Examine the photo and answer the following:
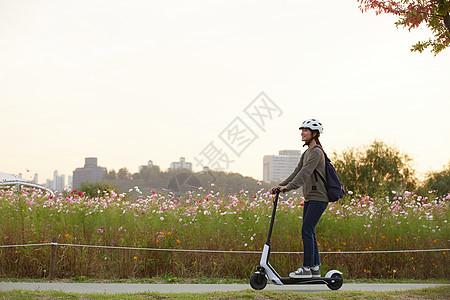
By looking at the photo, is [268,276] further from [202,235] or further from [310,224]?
[202,235]

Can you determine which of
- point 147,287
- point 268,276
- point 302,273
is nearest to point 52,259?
point 147,287

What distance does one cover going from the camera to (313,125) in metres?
7.23

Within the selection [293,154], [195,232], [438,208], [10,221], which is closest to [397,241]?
[438,208]

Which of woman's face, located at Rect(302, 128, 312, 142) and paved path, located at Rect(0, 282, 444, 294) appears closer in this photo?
woman's face, located at Rect(302, 128, 312, 142)

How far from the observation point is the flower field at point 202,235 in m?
9.73

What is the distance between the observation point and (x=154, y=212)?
436 inches

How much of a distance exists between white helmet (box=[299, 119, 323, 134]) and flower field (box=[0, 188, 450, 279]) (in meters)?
3.07

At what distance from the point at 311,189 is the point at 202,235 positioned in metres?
3.66

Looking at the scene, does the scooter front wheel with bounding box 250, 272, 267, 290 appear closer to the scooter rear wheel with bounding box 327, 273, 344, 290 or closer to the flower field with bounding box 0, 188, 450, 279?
the scooter rear wheel with bounding box 327, 273, 344, 290

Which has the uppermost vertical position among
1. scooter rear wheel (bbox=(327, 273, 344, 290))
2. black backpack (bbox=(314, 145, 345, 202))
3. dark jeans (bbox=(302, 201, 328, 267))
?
black backpack (bbox=(314, 145, 345, 202))

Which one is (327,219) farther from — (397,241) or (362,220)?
(397,241)

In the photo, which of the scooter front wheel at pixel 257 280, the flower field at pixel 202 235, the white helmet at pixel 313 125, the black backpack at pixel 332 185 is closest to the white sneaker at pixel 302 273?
the scooter front wheel at pixel 257 280

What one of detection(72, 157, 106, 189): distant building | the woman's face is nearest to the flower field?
the woman's face

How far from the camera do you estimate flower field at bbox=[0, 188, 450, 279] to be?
383 inches
